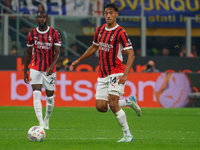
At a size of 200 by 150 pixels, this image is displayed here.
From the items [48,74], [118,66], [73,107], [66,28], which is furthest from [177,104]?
[118,66]

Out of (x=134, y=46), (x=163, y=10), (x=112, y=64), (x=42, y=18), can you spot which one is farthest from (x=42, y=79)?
(x=163, y=10)

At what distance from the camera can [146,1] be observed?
18.7m

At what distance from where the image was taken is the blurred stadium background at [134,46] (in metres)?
14.5

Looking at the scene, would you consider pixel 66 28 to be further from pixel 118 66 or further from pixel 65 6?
pixel 118 66

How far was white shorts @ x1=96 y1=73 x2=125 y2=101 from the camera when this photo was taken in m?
6.37

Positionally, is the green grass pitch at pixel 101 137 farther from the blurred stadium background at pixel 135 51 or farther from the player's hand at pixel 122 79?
the blurred stadium background at pixel 135 51

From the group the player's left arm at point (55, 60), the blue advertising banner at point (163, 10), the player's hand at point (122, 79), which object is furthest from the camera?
the blue advertising banner at point (163, 10)

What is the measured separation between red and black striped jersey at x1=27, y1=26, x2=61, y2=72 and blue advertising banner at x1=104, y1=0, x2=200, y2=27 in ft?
30.4

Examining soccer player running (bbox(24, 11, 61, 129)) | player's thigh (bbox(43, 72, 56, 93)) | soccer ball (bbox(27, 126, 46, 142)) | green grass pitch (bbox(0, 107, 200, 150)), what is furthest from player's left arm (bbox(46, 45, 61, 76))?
soccer ball (bbox(27, 126, 46, 142))

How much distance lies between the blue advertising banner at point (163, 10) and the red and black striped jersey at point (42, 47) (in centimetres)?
928

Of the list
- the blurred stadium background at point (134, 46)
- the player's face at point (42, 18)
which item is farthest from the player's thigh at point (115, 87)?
the blurred stadium background at point (134, 46)

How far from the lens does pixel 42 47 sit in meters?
8.32

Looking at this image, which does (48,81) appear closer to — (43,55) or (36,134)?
(43,55)

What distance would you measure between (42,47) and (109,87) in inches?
93.2
